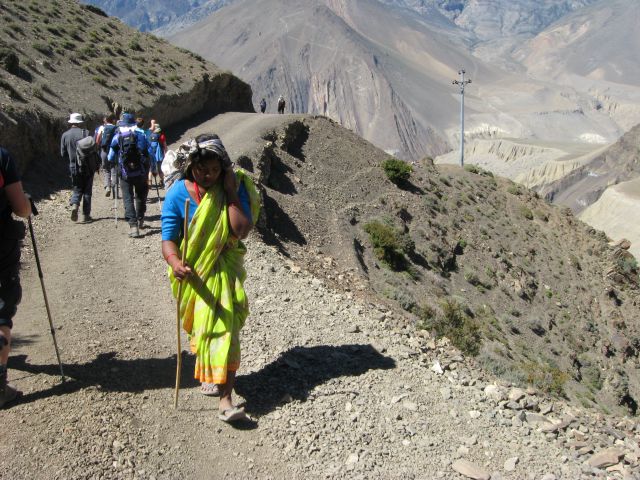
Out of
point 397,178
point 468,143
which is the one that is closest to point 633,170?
point 468,143

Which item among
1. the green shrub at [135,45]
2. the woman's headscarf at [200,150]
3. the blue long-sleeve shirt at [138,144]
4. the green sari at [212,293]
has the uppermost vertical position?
the woman's headscarf at [200,150]

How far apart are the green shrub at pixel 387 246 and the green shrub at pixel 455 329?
404cm

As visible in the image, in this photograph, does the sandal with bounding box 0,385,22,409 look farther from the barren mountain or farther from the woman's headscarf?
the barren mountain

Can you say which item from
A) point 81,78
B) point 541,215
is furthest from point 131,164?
point 541,215

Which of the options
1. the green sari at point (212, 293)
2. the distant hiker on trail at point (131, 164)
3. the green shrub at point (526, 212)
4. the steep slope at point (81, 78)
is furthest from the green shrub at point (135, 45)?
the green sari at point (212, 293)

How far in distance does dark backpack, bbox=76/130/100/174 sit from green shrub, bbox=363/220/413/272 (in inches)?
322

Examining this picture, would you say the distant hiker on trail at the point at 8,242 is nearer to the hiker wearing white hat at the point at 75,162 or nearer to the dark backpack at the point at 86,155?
the dark backpack at the point at 86,155

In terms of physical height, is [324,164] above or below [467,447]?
below

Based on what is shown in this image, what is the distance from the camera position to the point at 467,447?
208 inches

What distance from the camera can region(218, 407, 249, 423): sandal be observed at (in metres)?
4.83

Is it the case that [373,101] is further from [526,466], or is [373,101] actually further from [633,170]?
[526,466]

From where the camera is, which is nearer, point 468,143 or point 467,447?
point 467,447

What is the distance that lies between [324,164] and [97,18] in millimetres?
17018

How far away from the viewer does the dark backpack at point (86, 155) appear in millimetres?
10352
